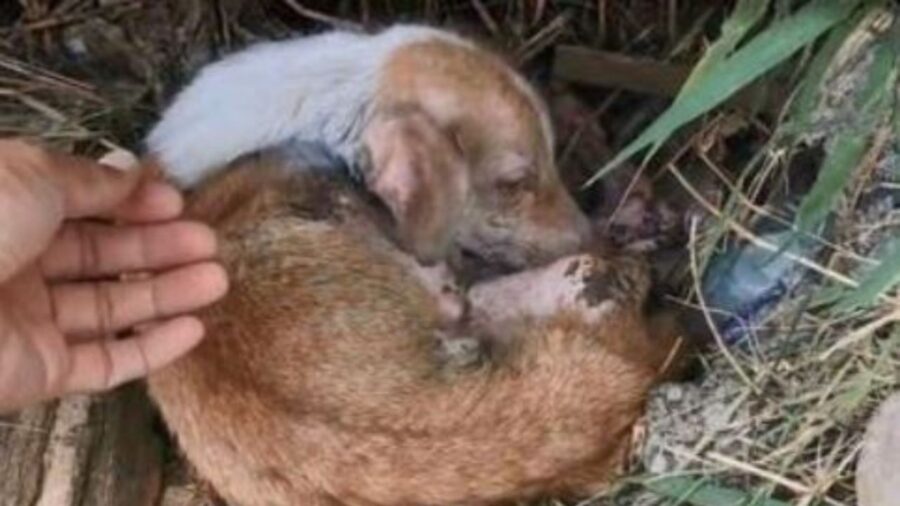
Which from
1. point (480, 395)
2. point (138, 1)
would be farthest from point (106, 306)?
point (138, 1)

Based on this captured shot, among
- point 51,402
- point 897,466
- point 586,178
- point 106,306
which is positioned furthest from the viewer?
point 586,178

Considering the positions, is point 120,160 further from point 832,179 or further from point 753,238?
point 832,179

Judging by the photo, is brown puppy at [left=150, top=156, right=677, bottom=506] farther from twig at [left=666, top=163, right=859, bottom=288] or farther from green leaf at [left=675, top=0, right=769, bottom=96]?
green leaf at [left=675, top=0, right=769, bottom=96]

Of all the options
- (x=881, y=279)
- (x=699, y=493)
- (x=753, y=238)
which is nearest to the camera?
(x=881, y=279)

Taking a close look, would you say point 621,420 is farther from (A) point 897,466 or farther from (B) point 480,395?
(A) point 897,466

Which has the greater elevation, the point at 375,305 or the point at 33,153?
the point at 33,153

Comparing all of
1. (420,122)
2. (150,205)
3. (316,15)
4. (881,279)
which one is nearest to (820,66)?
(881,279)

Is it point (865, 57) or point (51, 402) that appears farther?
point (51, 402)

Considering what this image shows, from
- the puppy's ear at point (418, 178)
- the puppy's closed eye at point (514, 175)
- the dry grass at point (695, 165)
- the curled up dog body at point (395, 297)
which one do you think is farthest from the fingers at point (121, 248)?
the dry grass at point (695, 165)
